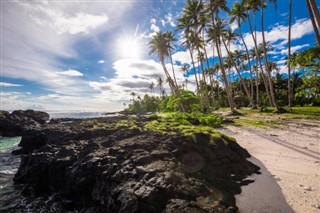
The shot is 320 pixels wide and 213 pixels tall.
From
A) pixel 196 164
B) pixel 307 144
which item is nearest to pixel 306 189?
pixel 196 164

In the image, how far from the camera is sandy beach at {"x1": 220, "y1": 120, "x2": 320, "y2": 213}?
5652 mm

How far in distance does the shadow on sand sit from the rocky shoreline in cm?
32

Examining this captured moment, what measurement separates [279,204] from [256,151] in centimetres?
518

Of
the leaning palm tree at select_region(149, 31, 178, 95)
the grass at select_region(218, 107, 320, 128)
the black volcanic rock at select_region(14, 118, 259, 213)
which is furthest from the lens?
the leaning palm tree at select_region(149, 31, 178, 95)

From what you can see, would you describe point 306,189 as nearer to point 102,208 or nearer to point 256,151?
point 256,151

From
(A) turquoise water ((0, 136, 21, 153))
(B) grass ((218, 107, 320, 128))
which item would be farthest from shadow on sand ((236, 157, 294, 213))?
(A) turquoise water ((0, 136, 21, 153))

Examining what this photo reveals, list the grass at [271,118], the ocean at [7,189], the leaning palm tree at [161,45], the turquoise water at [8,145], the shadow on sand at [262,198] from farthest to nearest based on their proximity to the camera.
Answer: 1. the leaning palm tree at [161,45]
2. the turquoise water at [8,145]
3. the grass at [271,118]
4. the ocean at [7,189]
5. the shadow on sand at [262,198]

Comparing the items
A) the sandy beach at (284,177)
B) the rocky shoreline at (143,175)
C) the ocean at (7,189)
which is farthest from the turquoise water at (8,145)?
the sandy beach at (284,177)

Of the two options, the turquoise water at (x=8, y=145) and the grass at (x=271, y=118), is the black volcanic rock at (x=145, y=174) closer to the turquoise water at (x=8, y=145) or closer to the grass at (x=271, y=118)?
the grass at (x=271, y=118)

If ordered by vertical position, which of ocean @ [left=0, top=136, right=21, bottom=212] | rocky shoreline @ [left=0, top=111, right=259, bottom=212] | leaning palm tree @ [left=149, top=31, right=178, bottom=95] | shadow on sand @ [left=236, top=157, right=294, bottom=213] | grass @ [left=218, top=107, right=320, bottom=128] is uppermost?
leaning palm tree @ [left=149, top=31, right=178, bottom=95]

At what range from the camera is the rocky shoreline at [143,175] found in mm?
5453

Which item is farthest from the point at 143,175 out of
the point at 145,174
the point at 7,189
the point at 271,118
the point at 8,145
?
the point at 8,145

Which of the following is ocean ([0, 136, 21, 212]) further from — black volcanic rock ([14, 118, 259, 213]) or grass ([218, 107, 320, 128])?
grass ([218, 107, 320, 128])

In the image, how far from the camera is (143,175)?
6367 mm
